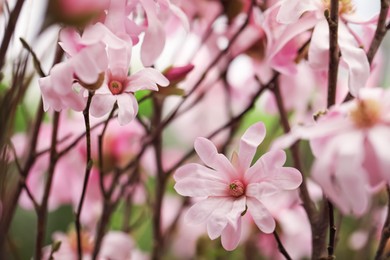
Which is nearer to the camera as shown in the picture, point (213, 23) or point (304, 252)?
point (213, 23)

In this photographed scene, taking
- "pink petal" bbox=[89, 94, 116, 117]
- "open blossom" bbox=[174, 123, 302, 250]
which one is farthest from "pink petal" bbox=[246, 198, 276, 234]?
"pink petal" bbox=[89, 94, 116, 117]

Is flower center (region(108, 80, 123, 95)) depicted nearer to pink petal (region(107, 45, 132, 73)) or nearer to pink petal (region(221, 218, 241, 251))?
pink petal (region(107, 45, 132, 73))

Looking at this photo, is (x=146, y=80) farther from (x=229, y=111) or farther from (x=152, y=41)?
(x=229, y=111)

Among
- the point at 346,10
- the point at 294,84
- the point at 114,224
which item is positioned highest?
the point at 346,10

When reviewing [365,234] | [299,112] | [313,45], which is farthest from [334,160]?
[365,234]

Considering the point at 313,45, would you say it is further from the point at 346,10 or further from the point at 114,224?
the point at 114,224

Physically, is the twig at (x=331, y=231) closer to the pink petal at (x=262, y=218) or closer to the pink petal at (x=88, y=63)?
the pink petal at (x=262, y=218)

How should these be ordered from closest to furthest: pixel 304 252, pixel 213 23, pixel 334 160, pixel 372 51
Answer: pixel 334 160 < pixel 372 51 < pixel 213 23 < pixel 304 252
